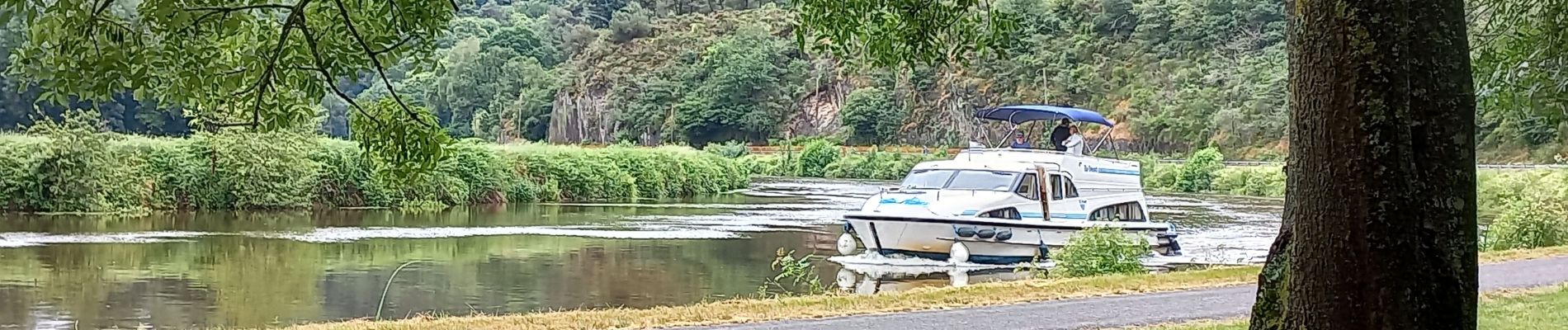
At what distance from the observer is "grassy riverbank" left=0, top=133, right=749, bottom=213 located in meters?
33.6

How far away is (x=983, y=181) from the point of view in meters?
23.2

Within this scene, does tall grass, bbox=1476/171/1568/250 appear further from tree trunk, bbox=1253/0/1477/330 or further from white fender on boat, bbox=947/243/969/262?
tree trunk, bbox=1253/0/1477/330

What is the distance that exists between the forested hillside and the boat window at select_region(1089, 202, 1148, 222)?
33014mm

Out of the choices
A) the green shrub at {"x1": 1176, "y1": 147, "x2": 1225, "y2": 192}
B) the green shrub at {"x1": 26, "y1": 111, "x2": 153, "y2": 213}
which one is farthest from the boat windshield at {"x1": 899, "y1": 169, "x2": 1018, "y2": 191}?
the green shrub at {"x1": 1176, "y1": 147, "x2": 1225, "y2": 192}

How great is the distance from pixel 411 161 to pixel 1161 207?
3649 cm

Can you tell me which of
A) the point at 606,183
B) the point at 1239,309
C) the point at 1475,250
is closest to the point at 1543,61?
the point at 1239,309

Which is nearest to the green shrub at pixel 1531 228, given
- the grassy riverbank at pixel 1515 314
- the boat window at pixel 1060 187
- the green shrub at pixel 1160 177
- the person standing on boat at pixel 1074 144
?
the boat window at pixel 1060 187

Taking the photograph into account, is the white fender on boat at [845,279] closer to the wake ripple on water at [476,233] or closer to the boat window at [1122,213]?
the boat window at [1122,213]

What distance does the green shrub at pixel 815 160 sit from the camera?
7906 centimetres

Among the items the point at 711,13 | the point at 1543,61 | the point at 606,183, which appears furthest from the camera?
the point at 711,13

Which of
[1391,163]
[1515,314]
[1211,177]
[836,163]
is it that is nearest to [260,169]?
[1515,314]

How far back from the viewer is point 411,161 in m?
6.21

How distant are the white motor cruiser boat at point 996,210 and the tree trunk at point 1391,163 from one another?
17600 millimetres

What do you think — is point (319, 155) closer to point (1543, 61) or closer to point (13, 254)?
point (13, 254)
